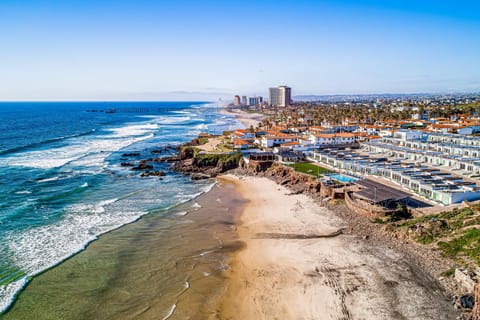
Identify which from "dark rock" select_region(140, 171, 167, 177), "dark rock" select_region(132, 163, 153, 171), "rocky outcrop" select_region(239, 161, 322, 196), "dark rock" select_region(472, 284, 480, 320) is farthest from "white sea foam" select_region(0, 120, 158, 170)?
"dark rock" select_region(472, 284, 480, 320)

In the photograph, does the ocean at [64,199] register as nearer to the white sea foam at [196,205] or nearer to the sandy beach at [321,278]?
the white sea foam at [196,205]

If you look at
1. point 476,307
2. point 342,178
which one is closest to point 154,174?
point 342,178

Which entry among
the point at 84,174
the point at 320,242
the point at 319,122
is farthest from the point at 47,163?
the point at 319,122

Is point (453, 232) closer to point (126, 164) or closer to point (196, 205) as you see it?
point (196, 205)

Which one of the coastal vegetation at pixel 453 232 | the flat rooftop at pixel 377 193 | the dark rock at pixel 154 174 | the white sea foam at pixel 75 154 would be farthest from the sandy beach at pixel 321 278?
the white sea foam at pixel 75 154

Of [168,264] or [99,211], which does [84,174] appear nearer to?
[99,211]

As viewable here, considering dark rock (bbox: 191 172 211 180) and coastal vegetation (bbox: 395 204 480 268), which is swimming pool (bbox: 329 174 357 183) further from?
dark rock (bbox: 191 172 211 180)
